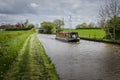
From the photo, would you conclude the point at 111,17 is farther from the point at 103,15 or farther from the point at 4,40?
the point at 4,40

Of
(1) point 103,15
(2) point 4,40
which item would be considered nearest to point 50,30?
(1) point 103,15

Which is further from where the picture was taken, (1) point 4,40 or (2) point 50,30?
(2) point 50,30

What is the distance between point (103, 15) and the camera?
4359 cm

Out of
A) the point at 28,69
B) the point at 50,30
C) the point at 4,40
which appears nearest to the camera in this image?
the point at 28,69

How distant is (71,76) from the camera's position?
12688 mm

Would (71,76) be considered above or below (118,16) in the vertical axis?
below

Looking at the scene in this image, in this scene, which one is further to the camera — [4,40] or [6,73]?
[4,40]

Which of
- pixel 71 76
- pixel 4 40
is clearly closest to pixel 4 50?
pixel 4 40

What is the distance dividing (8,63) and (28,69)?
5.59ft

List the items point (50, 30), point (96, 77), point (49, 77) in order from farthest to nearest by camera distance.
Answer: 1. point (50, 30)
2. point (96, 77)
3. point (49, 77)

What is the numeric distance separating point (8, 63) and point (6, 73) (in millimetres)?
2476

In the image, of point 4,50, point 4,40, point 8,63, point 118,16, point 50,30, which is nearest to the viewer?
point 8,63

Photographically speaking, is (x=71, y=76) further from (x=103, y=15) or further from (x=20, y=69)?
(x=103, y=15)

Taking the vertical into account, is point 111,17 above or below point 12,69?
above
